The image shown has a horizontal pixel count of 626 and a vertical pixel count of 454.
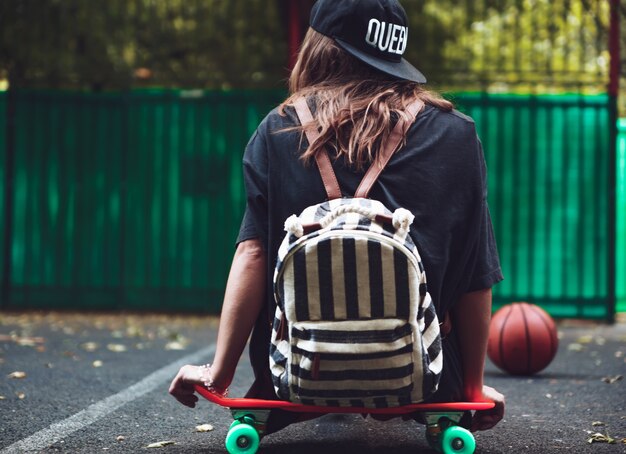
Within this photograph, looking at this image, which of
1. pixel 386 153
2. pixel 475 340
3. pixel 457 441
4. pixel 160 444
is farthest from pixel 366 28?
pixel 160 444

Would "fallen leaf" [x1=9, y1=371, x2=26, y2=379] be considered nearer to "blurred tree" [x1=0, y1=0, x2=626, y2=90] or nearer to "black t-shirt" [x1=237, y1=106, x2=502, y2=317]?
"black t-shirt" [x1=237, y1=106, x2=502, y2=317]

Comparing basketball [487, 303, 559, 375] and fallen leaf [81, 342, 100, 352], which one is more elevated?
basketball [487, 303, 559, 375]

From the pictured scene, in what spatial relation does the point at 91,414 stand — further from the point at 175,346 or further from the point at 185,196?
the point at 185,196

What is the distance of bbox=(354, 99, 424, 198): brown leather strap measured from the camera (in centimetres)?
297

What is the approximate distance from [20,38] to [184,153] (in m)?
2.23

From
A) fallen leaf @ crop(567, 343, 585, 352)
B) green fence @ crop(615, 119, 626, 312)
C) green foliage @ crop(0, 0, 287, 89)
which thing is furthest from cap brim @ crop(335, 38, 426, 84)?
green fence @ crop(615, 119, 626, 312)

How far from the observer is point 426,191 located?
3070 millimetres

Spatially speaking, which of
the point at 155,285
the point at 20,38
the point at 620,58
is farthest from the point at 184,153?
the point at 620,58

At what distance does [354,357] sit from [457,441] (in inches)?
25.6

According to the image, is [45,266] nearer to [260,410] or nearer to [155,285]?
[155,285]

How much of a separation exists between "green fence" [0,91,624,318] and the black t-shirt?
6026 mm

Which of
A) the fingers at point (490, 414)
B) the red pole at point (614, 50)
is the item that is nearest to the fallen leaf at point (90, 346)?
the fingers at point (490, 414)

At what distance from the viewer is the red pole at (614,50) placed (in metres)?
8.88

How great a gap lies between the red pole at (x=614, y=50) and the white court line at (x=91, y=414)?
5233 millimetres
